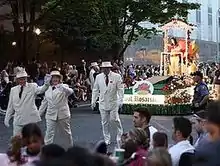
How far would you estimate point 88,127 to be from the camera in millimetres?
17203

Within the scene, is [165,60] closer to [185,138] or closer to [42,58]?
[42,58]

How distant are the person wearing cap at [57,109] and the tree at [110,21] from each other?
23593 mm

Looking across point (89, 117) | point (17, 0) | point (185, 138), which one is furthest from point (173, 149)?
point (17, 0)

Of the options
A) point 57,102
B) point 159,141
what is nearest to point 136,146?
point 159,141

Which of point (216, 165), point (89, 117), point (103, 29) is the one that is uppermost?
point (103, 29)

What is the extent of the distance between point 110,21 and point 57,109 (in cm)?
2780

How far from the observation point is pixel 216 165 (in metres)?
4.01

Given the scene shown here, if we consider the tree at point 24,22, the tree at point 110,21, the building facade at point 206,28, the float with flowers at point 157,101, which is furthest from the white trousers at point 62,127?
the building facade at point 206,28

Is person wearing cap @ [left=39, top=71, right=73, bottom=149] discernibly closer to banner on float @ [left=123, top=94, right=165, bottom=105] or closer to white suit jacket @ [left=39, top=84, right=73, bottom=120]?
white suit jacket @ [left=39, top=84, right=73, bottom=120]

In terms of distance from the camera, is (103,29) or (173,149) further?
(103,29)

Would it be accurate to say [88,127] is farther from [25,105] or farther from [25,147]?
[25,147]

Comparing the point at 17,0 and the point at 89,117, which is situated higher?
the point at 17,0

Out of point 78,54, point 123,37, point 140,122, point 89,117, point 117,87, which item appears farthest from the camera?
point 78,54

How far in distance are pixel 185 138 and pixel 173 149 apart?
8.2 inches
